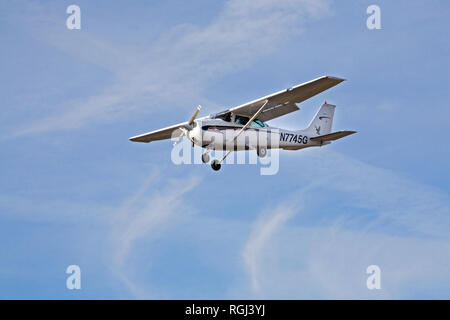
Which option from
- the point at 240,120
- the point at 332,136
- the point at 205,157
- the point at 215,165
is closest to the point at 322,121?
the point at 332,136

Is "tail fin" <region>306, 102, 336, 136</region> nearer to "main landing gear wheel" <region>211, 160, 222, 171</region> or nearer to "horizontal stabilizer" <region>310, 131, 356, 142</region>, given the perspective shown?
"horizontal stabilizer" <region>310, 131, 356, 142</region>

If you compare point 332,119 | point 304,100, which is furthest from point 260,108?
point 332,119

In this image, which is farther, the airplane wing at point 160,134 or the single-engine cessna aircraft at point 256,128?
the airplane wing at point 160,134

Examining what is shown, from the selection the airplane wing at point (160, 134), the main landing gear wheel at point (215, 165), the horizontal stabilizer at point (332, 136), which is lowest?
the main landing gear wheel at point (215, 165)

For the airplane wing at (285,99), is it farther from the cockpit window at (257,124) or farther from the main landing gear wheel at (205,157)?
the main landing gear wheel at (205,157)

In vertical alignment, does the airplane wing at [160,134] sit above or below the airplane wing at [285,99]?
below

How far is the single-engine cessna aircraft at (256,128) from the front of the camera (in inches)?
1203

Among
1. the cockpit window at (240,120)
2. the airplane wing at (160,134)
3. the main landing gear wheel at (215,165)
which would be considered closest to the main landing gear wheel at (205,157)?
the main landing gear wheel at (215,165)

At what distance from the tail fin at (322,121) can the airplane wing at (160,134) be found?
6327mm

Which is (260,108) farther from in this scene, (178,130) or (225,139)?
(178,130)

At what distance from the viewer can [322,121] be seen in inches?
1422

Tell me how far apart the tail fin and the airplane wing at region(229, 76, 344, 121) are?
267 cm

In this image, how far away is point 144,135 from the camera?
117ft

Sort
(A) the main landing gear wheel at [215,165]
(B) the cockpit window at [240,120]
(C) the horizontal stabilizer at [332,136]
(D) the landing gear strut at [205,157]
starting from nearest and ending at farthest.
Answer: (D) the landing gear strut at [205,157]
(B) the cockpit window at [240,120]
(A) the main landing gear wheel at [215,165]
(C) the horizontal stabilizer at [332,136]
